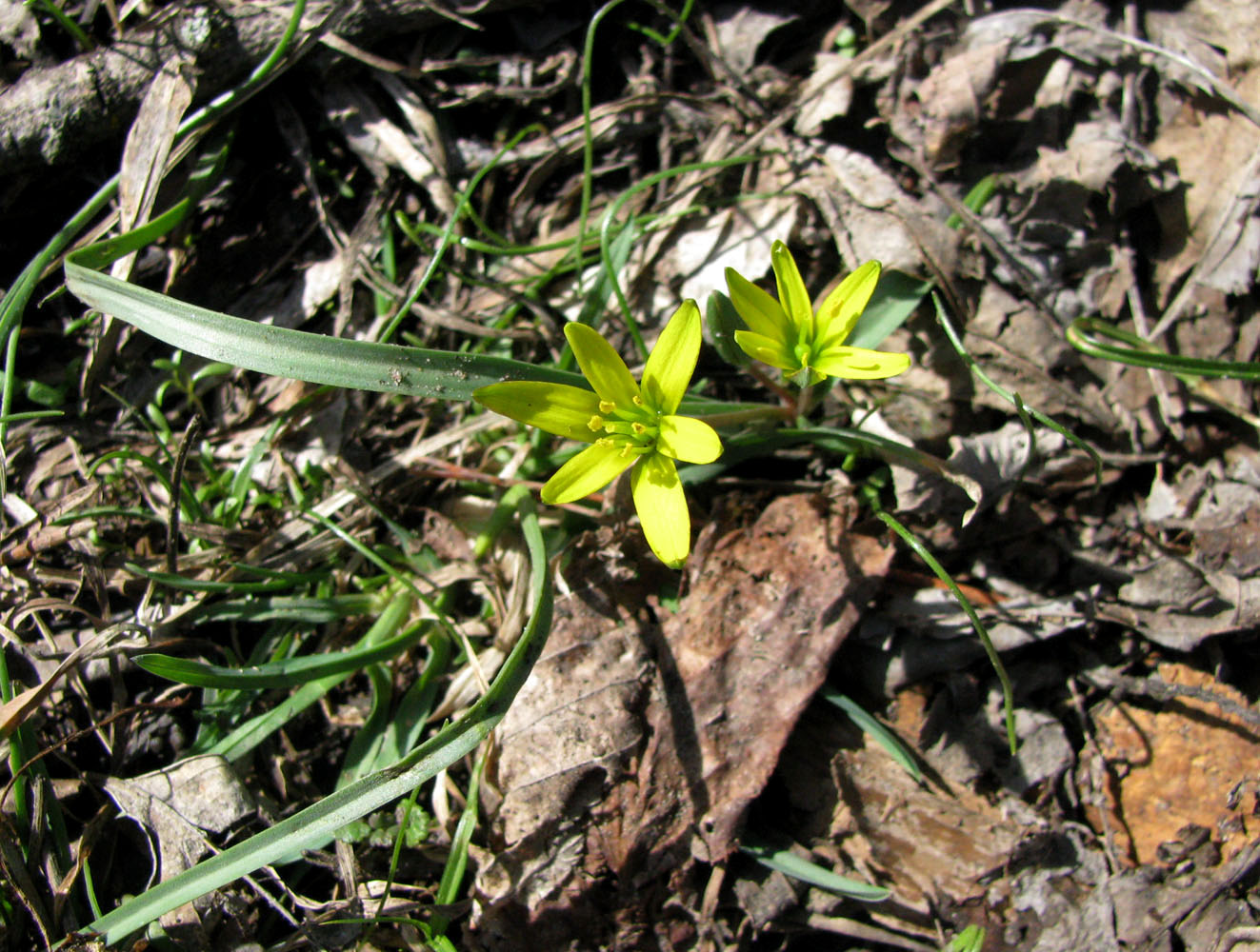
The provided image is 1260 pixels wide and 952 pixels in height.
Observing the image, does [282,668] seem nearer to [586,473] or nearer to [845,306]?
[586,473]

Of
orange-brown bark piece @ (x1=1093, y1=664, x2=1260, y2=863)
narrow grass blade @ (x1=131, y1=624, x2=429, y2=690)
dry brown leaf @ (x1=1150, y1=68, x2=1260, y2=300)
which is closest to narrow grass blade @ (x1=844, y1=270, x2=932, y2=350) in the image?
dry brown leaf @ (x1=1150, y1=68, x2=1260, y2=300)

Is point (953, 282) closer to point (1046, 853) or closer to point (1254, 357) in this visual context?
point (1254, 357)

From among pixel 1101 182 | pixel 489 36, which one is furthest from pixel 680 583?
pixel 489 36

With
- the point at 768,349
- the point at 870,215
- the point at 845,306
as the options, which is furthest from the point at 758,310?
the point at 870,215

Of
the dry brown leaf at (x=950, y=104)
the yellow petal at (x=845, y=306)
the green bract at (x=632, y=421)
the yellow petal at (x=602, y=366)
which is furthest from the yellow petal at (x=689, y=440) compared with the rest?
the dry brown leaf at (x=950, y=104)

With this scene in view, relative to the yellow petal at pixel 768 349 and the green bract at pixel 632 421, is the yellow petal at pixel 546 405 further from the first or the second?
the yellow petal at pixel 768 349

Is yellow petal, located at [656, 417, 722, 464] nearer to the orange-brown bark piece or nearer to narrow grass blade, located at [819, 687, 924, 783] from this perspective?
narrow grass blade, located at [819, 687, 924, 783]
